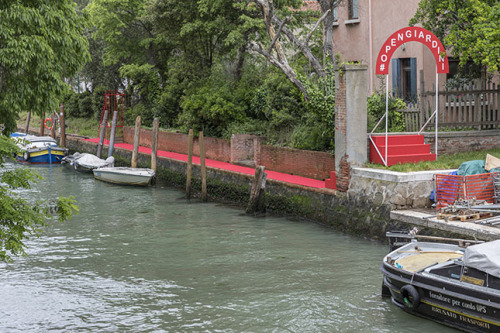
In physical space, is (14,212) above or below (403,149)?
below

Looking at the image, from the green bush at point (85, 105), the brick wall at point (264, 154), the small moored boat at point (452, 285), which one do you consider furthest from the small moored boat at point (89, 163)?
the small moored boat at point (452, 285)

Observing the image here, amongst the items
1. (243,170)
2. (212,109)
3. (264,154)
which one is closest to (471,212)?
(264,154)

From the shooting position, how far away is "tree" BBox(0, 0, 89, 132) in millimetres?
10438

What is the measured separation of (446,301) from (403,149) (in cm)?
840

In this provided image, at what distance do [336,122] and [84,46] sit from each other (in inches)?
338

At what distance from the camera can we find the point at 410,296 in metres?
10.9

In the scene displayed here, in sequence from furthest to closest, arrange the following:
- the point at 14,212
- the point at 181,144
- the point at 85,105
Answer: the point at 85,105 → the point at 181,144 → the point at 14,212

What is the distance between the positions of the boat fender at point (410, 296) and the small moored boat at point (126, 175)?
59.3ft

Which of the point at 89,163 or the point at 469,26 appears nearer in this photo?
the point at 469,26

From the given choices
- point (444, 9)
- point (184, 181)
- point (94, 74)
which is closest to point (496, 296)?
point (444, 9)

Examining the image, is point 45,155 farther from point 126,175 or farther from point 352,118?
point 352,118

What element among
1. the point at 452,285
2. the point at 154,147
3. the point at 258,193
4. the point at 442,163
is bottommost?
the point at 452,285

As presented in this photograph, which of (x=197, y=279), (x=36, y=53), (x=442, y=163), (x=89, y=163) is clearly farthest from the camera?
(x=89, y=163)

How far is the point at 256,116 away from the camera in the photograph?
28.2 m
